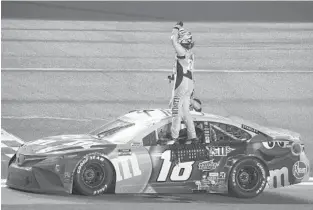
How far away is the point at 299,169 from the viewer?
1457 cm

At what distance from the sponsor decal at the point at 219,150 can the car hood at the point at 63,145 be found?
4.89 ft

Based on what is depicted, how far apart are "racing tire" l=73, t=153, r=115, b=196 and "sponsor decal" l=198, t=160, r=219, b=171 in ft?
4.50

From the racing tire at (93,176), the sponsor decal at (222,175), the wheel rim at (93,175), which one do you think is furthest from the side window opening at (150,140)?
the sponsor decal at (222,175)

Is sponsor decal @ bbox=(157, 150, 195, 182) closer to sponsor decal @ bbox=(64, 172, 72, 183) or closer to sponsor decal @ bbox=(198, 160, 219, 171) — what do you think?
sponsor decal @ bbox=(198, 160, 219, 171)

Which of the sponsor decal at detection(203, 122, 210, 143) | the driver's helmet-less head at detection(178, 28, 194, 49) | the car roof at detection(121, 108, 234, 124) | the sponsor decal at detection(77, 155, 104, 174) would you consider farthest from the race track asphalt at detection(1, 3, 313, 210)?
the driver's helmet-less head at detection(178, 28, 194, 49)

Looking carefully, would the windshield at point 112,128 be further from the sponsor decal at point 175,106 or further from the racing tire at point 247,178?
the racing tire at point 247,178

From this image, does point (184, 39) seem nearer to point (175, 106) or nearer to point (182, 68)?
point (182, 68)

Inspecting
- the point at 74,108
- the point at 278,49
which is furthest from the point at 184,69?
the point at 278,49

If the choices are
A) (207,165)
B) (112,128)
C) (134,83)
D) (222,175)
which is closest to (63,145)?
(112,128)

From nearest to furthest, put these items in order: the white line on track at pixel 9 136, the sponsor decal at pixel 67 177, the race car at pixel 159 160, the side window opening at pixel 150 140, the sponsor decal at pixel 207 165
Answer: the sponsor decal at pixel 67 177 < the race car at pixel 159 160 < the side window opening at pixel 150 140 < the sponsor decal at pixel 207 165 < the white line on track at pixel 9 136

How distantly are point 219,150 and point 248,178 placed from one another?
61 cm

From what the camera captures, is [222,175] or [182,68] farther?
[182,68]

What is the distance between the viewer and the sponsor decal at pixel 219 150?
46.4 feet

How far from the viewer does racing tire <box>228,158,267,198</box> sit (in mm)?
14164
